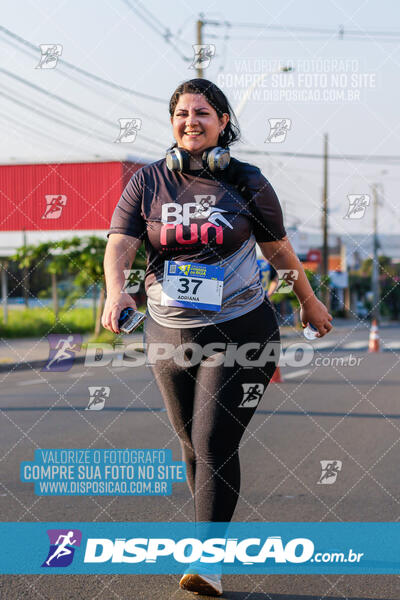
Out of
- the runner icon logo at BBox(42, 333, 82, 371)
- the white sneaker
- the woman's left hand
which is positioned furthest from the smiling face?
the runner icon logo at BBox(42, 333, 82, 371)

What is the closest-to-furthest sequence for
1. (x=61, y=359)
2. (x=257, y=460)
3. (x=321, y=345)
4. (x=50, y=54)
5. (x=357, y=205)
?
(x=257, y=460) → (x=50, y=54) → (x=357, y=205) → (x=61, y=359) → (x=321, y=345)

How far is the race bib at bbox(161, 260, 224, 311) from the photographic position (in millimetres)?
3100

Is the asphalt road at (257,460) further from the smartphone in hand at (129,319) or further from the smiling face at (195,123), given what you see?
the smiling face at (195,123)

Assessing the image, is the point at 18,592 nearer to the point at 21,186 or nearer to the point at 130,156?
the point at 130,156

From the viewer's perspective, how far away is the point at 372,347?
66.5 ft

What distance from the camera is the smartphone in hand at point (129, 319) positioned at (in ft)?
9.72

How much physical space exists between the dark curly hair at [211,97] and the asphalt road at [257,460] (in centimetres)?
177

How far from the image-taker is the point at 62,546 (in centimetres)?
374

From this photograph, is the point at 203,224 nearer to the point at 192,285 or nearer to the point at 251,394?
the point at 192,285

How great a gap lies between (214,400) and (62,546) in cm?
116

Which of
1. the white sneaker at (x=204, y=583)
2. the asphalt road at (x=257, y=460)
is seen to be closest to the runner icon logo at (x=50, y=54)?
the asphalt road at (x=257, y=460)

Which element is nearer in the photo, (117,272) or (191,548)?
(117,272)

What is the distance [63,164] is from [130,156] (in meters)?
1.98

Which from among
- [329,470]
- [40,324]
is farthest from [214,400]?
[40,324]
